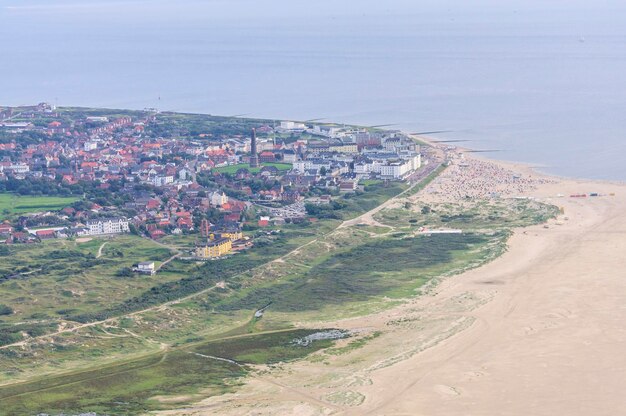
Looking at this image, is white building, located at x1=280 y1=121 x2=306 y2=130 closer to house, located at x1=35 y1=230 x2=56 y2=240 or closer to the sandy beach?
house, located at x1=35 y1=230 x2=56 y2=240

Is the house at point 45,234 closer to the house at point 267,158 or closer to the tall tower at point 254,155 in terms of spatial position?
the tall tower at point 254,155

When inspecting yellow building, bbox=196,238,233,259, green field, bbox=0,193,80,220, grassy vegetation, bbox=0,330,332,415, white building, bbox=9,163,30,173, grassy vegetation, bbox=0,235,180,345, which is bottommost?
grassy vegetation, bbox=0,330,332,415

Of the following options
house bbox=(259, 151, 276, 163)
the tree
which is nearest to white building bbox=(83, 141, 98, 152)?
house bbox=(259, 151, 276, 163)

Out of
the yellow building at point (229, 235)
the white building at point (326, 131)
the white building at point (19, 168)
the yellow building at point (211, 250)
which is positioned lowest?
the yellow building at point (211, 250)

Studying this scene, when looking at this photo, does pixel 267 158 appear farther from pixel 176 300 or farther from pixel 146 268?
pixel 176 300

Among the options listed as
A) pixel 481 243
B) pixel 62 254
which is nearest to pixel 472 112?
pixel 481 243

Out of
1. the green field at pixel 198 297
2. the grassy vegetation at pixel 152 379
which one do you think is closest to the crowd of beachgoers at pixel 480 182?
the green field at pixel 198 297
